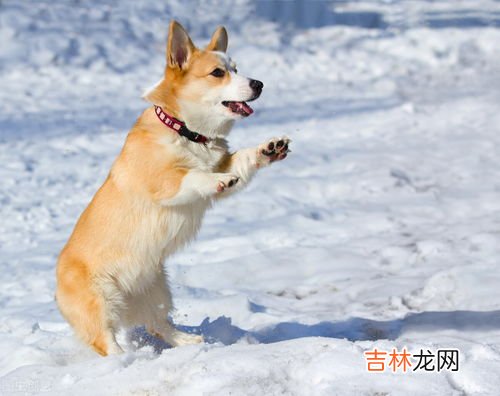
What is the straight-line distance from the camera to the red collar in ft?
12.6

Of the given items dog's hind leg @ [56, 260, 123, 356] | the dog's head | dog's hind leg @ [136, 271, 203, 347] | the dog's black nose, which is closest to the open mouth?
the dog's head

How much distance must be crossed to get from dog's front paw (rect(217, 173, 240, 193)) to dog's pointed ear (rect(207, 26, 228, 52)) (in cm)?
93

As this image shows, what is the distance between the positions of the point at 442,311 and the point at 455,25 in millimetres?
10099

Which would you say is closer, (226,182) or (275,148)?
(226,182)

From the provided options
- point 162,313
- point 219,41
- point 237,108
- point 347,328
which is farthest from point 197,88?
point 347,328

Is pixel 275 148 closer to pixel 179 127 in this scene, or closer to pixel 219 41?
pixel 179 127

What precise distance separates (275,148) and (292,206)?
106 inches

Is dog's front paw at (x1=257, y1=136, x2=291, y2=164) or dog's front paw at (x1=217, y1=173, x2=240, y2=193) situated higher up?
dog's front paw at (x1=257, y1=136, x2=291, y2=164)

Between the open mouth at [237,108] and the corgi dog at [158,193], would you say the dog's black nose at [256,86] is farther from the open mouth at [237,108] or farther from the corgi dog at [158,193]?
the open mouth at [237,108]

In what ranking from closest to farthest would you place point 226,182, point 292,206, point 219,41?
1. point 226,182
2. point 219,41
3. point 292,206

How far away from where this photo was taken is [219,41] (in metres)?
4.23

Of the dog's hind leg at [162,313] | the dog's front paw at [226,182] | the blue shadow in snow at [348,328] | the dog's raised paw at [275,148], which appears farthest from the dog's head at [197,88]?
the blue shadow in snow at [348,328]

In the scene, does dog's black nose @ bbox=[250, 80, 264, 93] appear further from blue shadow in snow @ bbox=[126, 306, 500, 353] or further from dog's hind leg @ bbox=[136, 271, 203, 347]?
blue shadow in snow @ bbox=[126, 306, 500, 353]

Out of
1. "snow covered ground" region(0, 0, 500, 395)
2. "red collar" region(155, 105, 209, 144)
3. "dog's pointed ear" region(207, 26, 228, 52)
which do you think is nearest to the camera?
"snow covered ground" region(0, 0, 500, 395)
